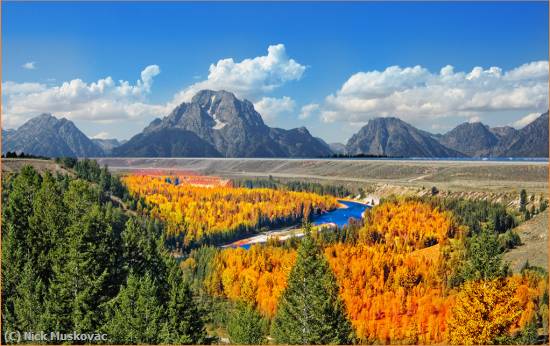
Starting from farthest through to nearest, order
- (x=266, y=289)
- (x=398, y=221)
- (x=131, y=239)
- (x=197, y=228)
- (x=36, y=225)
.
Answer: (x=197, y=228)
(x=398, y=221)
(x=266, y=289)
(x=131, y=239)
(x=36, y=225)

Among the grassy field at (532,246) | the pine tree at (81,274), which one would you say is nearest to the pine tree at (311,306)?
the pine tree at (81,274)

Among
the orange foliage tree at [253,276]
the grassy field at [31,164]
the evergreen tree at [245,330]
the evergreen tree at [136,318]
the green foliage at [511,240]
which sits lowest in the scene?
the orange foliage tree at [253,276]

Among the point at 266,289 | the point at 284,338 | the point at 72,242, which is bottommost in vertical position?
the point at 266,289

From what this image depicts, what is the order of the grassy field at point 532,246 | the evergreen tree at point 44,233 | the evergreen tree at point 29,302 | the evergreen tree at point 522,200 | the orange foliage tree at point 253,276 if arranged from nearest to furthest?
the evergreen tree at point 29,302, the evergreen tree at point 44,233, the orange foliage tree at point 253,276, the grassy field at point 532,246, the evergreen tree at point 522,200

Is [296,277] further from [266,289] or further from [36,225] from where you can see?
[266,289]

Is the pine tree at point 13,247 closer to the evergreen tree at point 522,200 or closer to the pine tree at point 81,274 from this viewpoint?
the pine tree at point 81,274

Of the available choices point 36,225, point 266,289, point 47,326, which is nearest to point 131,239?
point 36,225
